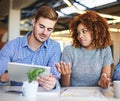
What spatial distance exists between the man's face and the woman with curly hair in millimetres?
262

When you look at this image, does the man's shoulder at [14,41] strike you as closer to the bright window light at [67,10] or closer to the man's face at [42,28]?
the man's face at [42,28]

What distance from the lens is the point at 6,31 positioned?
618 cm

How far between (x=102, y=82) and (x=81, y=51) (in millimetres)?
453

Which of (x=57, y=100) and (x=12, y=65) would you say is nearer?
(x=57, y=100)

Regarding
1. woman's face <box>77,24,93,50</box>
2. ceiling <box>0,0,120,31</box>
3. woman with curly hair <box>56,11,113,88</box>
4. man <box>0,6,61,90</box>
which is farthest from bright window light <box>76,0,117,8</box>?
man <box>0,6,61,90</box>

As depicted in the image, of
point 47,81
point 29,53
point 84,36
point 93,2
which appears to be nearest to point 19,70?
point 47,81

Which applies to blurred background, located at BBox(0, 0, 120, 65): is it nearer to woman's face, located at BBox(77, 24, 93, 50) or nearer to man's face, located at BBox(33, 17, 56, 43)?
woman's face, located at BBox(77, 24, 93, 50)

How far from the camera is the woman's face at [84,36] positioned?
6.89 feet

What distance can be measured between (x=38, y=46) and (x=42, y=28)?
164mm

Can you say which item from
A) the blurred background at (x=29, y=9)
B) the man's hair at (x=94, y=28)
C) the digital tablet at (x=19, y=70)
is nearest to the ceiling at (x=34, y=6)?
the blurred background at (x=29, y=9)

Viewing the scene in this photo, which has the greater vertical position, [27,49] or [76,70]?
[27,49]

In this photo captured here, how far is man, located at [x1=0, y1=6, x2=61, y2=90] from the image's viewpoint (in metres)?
1.94

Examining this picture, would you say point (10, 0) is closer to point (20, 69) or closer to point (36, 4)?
point (36, 4)

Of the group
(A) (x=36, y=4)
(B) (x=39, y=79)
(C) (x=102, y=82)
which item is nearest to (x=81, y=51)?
(C) (x=102, y=82)
